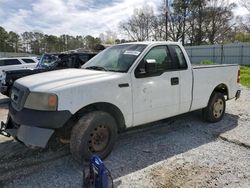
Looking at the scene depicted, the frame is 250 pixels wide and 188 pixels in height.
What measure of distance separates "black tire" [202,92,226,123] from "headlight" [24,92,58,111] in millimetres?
3784

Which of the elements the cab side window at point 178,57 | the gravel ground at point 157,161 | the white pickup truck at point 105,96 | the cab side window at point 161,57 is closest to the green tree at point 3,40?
the gravel ground at point 157,161

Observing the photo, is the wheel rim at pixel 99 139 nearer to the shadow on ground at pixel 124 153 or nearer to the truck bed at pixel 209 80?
the shadow on ground at pixel 124 153

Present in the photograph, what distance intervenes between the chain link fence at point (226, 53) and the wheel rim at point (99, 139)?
29995 millimetres

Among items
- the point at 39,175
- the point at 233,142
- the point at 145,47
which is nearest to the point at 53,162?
the point at 39,175

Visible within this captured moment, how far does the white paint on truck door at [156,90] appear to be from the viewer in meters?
4.88

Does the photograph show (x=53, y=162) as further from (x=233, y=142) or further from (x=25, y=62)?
(x=25, y=62)

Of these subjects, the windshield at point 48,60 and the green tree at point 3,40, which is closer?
the windshield at point 48,60

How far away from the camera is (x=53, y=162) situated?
4621 millimetres

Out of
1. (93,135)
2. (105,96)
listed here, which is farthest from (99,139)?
(105,96)

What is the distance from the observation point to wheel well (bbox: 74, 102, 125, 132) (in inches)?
175

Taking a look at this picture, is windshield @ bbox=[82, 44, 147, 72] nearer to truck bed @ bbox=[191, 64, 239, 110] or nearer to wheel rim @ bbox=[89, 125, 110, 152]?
wheel rim @ bbox=[89, 125, 110, 152]

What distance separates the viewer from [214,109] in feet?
21.9

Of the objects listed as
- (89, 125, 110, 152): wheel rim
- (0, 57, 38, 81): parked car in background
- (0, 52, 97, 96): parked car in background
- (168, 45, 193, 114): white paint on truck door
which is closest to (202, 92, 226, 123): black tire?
(168, 45, 193, 114): white paint on truck door

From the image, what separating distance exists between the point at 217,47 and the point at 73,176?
3384 cm
